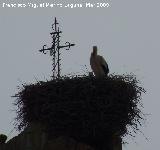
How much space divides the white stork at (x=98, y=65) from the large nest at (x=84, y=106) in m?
0.47

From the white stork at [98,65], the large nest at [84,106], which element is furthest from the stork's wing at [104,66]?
the large nest at [84,106]

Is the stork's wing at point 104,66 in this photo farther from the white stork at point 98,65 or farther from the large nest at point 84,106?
the large nest at point 84,106

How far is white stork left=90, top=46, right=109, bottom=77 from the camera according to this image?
8405 mm

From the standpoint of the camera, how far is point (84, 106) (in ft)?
24.1

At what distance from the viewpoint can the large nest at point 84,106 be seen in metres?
7.34

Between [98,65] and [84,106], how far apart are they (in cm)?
136

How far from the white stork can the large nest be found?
0.47 meters

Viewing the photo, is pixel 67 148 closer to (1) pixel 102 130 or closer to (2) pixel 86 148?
(2) pixel 86 148

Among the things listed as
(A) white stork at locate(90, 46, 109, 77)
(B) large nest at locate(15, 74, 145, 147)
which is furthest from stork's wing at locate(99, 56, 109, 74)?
(B) large nest at locate(15, 74, 145, 147)

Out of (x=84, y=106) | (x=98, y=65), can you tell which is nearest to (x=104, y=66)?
(x=98, y=65)

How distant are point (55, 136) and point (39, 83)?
3.45 feet

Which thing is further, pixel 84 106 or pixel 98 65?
pixel 98 65

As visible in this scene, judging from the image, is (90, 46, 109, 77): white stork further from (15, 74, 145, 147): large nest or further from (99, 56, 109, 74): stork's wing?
(15, 74, 145, 147): large nest

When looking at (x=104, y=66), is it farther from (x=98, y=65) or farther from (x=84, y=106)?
(x=84, y=106)
